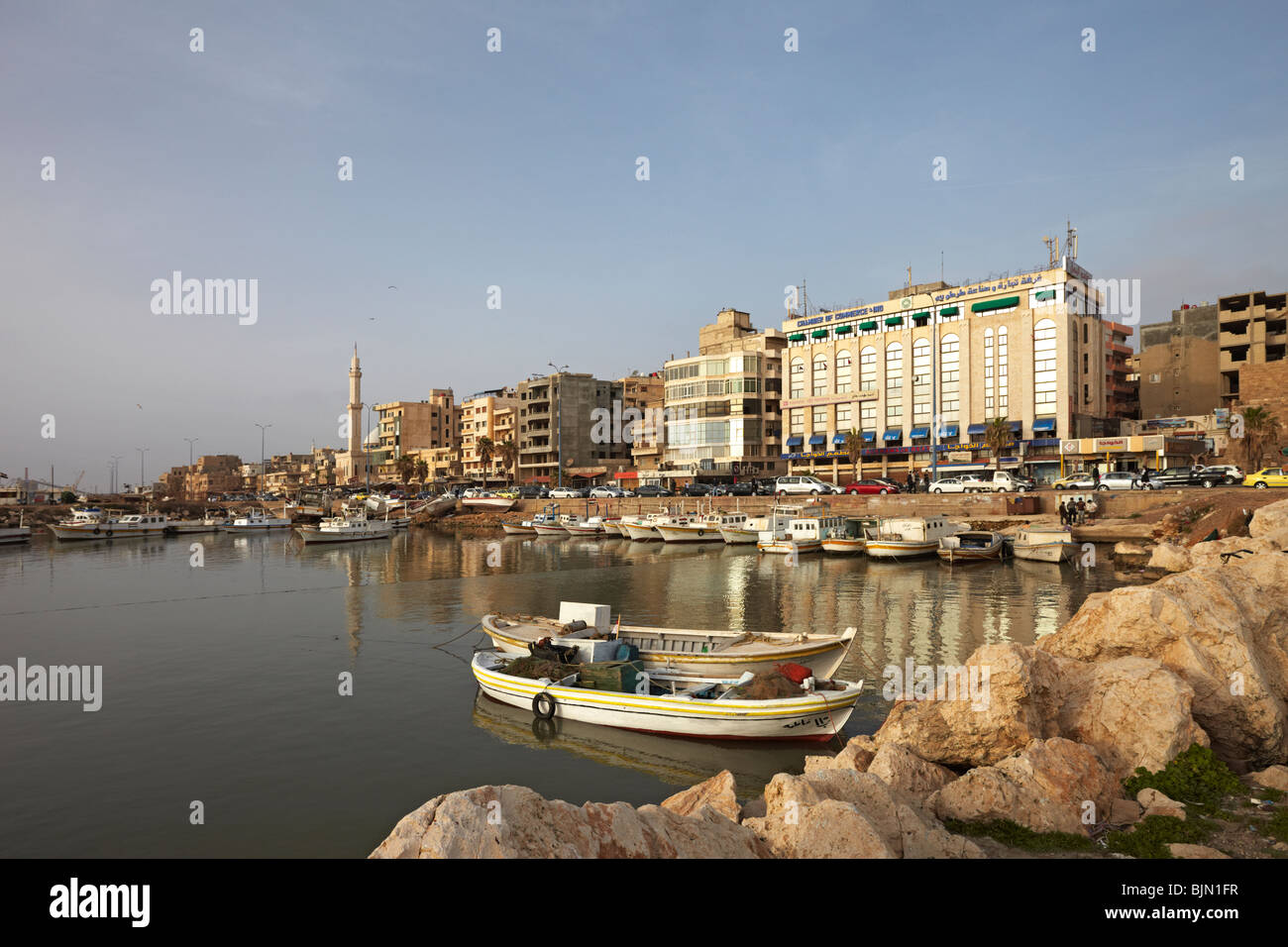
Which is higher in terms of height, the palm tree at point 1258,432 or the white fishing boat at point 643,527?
the palm tree at point 1258,432

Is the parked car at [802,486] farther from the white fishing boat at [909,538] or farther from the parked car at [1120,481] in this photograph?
the parked car at [1120,481]

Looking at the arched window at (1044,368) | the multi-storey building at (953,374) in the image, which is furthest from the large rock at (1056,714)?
the arched window at (1044,368)

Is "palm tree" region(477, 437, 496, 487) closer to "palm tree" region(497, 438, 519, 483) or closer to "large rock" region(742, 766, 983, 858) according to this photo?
"palm tree" region(497, 438, 519, 483)

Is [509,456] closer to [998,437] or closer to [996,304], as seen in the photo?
[996,304]

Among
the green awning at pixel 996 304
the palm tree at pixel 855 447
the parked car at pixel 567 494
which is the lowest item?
the parked car at pixel 567 494

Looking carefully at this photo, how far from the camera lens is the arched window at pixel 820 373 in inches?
3644

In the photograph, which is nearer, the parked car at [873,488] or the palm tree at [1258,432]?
the palm tree at [1258,432]

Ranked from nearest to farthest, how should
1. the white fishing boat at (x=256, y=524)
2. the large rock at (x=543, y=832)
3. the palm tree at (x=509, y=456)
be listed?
the large rock at (x=543, y=832) → the white fishing boat at (x=256, y=524) → the palm tree at (x=509, y=456)

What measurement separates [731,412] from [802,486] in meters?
30.6

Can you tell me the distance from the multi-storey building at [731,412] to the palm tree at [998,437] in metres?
29.6

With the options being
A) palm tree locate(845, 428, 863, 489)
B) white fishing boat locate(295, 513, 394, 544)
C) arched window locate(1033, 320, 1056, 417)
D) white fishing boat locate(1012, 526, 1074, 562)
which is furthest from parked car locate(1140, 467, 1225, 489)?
white fishing boat locate(295, 513, 394, 544)

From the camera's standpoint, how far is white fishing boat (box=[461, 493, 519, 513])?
90062 millimetres

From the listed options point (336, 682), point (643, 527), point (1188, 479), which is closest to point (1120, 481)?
point (1188, 479)

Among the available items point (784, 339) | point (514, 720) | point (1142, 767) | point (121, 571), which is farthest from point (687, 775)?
point (784, 339)
